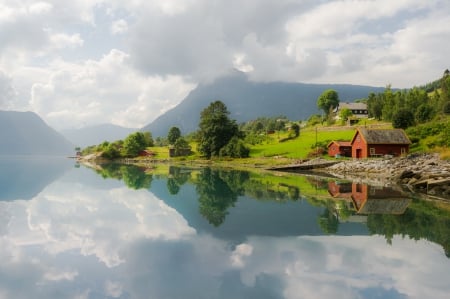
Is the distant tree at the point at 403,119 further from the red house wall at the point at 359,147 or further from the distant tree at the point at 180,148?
the distant tree at the point at 180,148

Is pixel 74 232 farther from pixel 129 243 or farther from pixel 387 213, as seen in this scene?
pixel 387 213

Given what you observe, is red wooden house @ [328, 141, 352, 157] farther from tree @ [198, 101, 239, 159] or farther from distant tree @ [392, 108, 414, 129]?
tree @ [198, 101, 239, 159]

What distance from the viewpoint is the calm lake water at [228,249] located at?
1252 cm

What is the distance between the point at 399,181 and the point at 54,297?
4366 cm

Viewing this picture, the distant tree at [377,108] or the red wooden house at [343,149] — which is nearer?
the red wooden house at [343,149]

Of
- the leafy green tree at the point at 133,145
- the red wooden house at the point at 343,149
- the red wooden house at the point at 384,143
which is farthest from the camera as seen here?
the leafy green tree at the point at 133,145

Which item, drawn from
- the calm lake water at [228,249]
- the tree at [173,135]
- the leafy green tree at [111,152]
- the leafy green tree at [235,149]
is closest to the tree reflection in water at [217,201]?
the calm lake water at [228,249]

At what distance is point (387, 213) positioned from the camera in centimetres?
2577

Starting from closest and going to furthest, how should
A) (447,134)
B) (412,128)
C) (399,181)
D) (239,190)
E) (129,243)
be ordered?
(129,243), (239,190), (399,181), (447,134), (412,128)

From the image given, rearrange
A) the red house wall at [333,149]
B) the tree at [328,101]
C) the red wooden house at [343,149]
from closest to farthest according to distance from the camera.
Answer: the red wooden house at [343,149]
the red house wall at [333,149]
the tree at [328,101]

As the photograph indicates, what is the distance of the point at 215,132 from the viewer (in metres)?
103

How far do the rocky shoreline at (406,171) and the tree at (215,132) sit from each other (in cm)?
4004

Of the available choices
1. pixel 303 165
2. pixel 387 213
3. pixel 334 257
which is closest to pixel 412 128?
pixel 303 165

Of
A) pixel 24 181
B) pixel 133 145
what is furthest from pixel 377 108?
pixel 24 181
